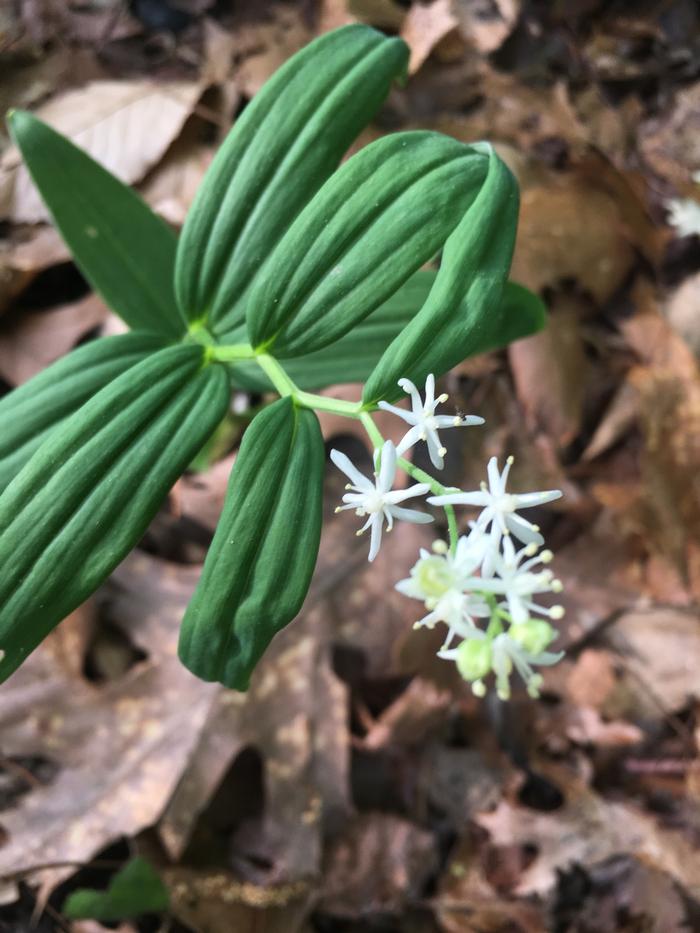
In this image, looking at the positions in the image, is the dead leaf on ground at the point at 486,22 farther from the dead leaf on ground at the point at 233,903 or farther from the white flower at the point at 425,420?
the dead leaf on ground at the point at 233,903

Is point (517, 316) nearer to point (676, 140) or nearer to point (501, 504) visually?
point (501, 504)

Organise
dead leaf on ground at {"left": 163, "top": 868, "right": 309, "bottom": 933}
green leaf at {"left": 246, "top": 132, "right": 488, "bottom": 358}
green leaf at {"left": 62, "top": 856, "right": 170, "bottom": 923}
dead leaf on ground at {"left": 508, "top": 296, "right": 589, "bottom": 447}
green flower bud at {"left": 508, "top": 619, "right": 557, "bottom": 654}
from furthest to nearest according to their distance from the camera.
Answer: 1. dead leaf on ground at {"left": 508, "top": 296, "right": 589, "bottom": 447}
2. dead leaf on ground at {"left": 163, "top": 868, "right": 309, "bottom": 933}
3. green leaf at {"left": 62, "top": 856, "right": 170, "bottom": 923}
4. green leaf at {"left": 246, "top": 132, "right": 488, "bottom": 358}
5. green flower bud at {"left": 508, "top": 619, "right": 557, "bottom": 654}

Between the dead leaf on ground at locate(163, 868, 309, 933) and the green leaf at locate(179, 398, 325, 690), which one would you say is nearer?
the green leaf at locate(179, 398, 325, 690)

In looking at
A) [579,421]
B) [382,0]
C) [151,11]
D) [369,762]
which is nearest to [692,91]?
[382,0]

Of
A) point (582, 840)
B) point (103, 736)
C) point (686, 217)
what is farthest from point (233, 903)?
point (686, 217)

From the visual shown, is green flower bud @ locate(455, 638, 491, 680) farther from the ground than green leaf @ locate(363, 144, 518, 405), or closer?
closer

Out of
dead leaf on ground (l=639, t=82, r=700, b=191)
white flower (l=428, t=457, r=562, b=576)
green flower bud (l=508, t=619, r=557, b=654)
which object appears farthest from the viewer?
dead leaf on ground (l=639, t=82, r=700, b=191)

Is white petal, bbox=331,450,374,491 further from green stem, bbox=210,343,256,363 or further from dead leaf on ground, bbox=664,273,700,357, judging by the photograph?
dead leaf on ground, bbox=664,273,700,357

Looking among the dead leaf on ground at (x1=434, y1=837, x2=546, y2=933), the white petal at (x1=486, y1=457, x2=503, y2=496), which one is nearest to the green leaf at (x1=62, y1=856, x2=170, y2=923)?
the dead leaf on ground at (x1=434, y1=837, x2=546, y2=933)
